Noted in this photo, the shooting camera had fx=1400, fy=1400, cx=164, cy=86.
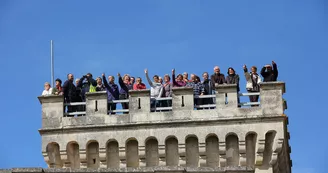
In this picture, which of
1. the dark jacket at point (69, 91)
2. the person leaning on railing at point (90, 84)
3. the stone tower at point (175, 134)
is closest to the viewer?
the stone tower at point (175, 134)

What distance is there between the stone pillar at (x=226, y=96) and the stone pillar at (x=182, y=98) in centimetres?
96

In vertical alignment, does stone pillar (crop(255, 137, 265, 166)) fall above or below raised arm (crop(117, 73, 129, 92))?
below

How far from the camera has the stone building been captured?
50.2m

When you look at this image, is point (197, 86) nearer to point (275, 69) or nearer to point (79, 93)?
point (275, 69)

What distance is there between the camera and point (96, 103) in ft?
169

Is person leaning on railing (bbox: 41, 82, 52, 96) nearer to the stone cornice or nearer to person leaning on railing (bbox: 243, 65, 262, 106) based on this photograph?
the stone cornice

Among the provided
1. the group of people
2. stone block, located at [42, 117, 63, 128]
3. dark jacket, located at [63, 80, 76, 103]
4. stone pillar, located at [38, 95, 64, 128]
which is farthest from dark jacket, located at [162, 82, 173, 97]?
stone block, located at [42, 117, 63, 128]

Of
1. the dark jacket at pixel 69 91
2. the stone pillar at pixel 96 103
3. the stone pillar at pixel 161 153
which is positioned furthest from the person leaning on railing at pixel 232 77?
the dark jacket at pixel 69 91

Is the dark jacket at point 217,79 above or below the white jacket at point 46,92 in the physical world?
above

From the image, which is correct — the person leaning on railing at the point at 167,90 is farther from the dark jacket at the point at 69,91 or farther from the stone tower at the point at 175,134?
the dark jacket at the point at 69,91

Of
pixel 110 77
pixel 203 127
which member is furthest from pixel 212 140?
pixel 110 77

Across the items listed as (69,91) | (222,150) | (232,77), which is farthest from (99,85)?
(222,150)

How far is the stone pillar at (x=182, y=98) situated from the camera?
167 feet

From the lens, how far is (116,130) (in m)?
51.0
